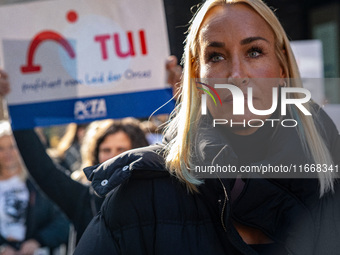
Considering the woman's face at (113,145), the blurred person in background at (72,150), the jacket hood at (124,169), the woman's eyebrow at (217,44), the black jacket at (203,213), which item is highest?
the woman's eyebrow at (217,44)

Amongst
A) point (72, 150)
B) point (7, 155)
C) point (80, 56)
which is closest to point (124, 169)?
point (80, 56)

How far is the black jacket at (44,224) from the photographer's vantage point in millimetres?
3910

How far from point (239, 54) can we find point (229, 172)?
348mm

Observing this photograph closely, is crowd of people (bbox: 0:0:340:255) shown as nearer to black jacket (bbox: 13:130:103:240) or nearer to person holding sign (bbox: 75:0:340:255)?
person holding sign (bbox: 75:0:340:255)

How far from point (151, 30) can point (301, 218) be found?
5.24ft

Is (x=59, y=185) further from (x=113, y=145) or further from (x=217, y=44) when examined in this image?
(x=217, y=44)

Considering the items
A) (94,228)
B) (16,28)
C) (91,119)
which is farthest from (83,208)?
(94,228)

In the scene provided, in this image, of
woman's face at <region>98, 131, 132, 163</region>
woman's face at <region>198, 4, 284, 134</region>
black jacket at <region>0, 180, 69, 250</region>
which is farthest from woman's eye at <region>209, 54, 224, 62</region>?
black jacket at <region>0, 180, 69, 250</region>

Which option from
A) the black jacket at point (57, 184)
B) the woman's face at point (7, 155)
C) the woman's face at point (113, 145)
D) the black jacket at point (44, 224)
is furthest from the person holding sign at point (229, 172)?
the woman's face at point (7, 155)

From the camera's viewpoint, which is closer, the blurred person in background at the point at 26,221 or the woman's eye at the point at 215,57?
the woman's eye at the point at 215,57

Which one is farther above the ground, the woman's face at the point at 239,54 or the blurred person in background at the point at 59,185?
the woman's face at the point at 239,54

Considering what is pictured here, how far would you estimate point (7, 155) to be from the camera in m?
4.25

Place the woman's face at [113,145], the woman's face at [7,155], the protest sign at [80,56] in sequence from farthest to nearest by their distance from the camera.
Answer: the woman's face at [7,155] < the woman's face at [113,145] < the protest sign at [80,56]

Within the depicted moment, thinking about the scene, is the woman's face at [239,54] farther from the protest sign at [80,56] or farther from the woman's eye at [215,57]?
the protest sign at [80,56]
